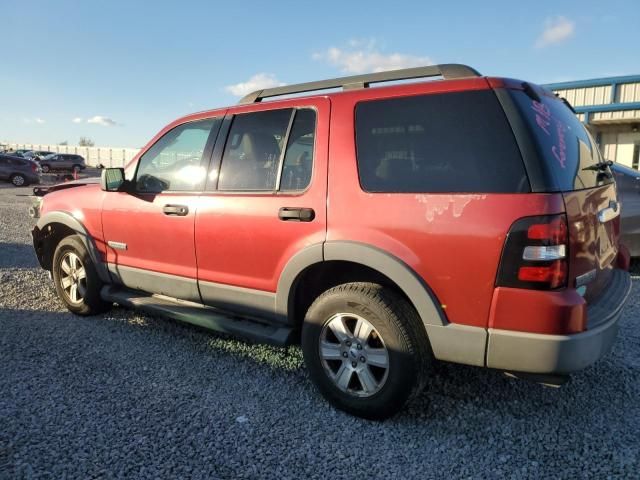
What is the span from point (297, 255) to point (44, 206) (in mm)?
3328

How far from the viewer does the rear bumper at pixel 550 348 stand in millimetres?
2293

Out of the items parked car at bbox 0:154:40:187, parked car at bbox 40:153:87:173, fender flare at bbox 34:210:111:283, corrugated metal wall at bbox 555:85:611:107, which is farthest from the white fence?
fender flare at bbox 34:210:111:283

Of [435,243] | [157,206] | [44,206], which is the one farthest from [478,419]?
[44,206]

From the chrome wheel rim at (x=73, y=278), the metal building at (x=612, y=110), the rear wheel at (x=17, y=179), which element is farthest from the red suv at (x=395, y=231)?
the rear wheel at (x=17, y=179)

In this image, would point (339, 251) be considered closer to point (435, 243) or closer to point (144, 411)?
point (435, 243)

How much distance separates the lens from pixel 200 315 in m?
3.63

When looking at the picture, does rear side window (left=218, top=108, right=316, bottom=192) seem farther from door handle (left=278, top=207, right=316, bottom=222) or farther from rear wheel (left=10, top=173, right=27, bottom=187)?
rear wheel (left=10, top=173, right=27, bottom=187)

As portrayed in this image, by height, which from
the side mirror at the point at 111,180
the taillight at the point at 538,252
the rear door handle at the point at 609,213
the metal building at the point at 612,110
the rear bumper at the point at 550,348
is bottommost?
the rear bumper at the point at 550,348

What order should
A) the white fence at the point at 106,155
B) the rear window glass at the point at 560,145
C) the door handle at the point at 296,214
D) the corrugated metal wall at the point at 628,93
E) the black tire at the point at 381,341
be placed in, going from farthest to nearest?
the white fence at the point at 106,155 → the corrugated metal wall at the point at 628,93 → the door handle at the point at 296,214 → the black tire at the point at 381,341 → the rear window glass at the point at 560,145

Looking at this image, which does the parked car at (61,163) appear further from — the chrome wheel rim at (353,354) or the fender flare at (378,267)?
the chrome wheel rim at (353,354)

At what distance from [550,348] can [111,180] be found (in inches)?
139

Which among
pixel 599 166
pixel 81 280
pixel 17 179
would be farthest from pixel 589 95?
pixel 17 179

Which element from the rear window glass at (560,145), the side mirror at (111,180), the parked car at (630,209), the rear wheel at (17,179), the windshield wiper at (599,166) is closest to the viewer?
the rear window glass at (560,145)

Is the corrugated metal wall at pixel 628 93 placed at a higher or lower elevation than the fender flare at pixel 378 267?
higher
